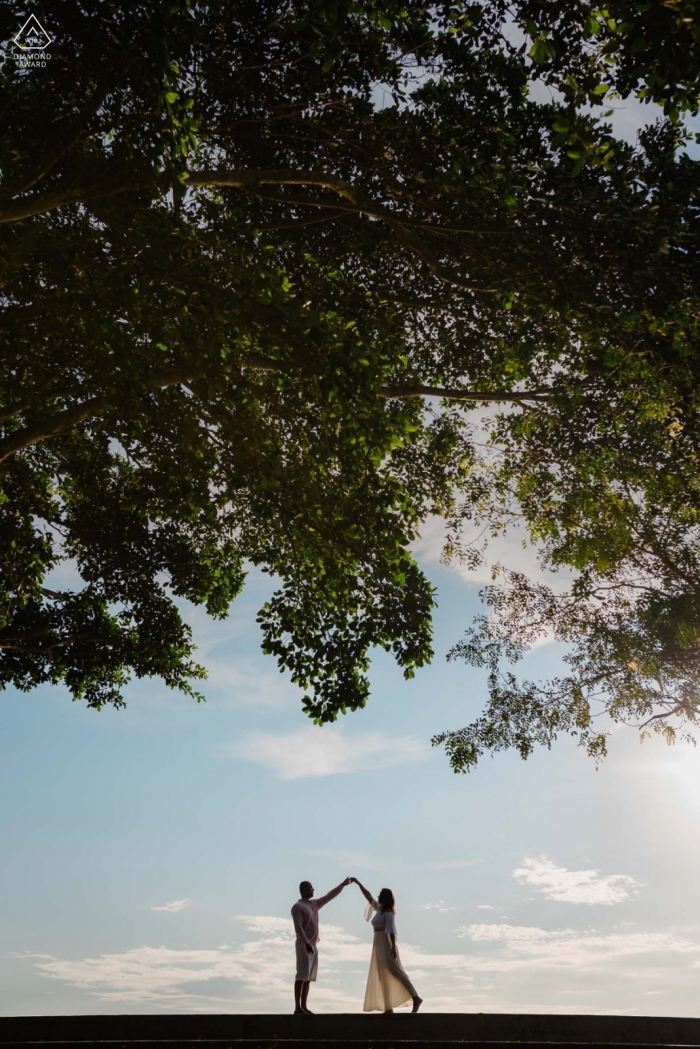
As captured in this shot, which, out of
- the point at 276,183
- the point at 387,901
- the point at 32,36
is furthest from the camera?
the point at 387,901

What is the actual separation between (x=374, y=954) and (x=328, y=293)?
949 cm

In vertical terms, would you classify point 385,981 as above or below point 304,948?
below

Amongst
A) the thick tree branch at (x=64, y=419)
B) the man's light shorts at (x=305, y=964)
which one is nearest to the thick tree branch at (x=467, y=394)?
the thick tree branch at (x=64, y=419)

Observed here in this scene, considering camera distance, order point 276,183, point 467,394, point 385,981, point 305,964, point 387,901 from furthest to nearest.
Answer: point 467,394
point 387,901
point 385,981
point 305,964
point 276,183

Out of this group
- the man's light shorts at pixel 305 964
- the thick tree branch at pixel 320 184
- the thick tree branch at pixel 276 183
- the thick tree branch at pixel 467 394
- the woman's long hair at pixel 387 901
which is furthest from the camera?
the thick tree branch at pixel 467 394

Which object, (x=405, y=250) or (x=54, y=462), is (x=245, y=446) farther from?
(x=54, y=462)

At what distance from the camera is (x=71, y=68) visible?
1012cm

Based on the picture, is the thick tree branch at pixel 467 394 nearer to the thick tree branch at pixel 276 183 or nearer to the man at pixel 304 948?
the thick tree branch at pixel 276 183

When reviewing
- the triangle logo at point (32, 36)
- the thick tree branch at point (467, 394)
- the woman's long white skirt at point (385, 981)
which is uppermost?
the triangle logo at point (32, 36)

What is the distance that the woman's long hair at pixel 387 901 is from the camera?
41.9 feet

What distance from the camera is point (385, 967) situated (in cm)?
1255

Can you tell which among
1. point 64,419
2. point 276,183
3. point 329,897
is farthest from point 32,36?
point 329,897

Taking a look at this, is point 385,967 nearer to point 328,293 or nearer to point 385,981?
point 385,981

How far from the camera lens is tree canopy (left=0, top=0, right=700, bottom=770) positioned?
31.8ft
